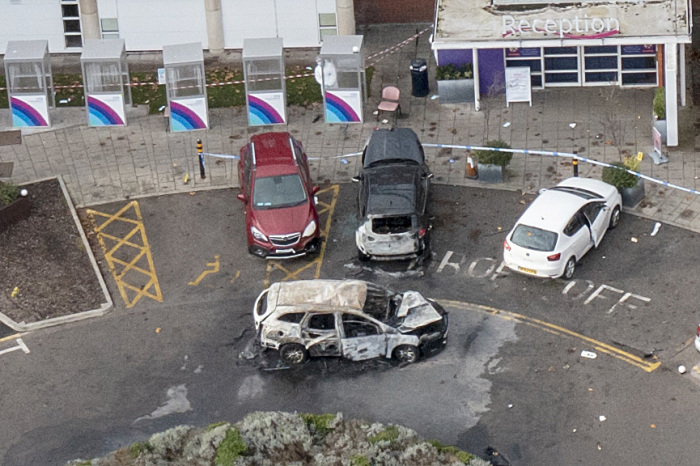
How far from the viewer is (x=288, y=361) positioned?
24266mm

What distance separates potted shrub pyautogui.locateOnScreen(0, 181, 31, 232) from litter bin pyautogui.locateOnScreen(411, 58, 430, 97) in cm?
1077

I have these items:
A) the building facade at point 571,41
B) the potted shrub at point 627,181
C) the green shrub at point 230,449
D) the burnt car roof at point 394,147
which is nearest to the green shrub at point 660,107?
the building facade at point 571,41

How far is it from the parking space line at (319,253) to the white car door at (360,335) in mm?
3304

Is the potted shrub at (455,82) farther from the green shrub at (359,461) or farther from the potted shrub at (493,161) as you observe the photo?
the green shrub at (359,461)

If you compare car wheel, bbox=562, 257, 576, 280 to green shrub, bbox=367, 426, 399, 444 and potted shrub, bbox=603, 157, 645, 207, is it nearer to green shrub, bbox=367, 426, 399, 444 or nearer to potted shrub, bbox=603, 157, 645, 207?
potted shrub, bbox=603, 157, 645, 207

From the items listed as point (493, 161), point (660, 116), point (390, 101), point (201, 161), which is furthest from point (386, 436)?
point (390, 101)

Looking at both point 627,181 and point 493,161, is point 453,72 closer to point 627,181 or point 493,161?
point 493,161

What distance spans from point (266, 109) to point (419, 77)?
4.23 metres

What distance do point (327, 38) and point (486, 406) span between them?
13.7m

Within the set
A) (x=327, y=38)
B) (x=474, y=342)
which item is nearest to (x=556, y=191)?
(x=474, y=342)

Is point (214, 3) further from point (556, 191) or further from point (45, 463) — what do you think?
point (45, 463)

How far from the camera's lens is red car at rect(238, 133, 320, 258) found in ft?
89.3

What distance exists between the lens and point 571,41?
30.9 meters

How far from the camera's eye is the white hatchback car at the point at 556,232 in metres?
25.8
